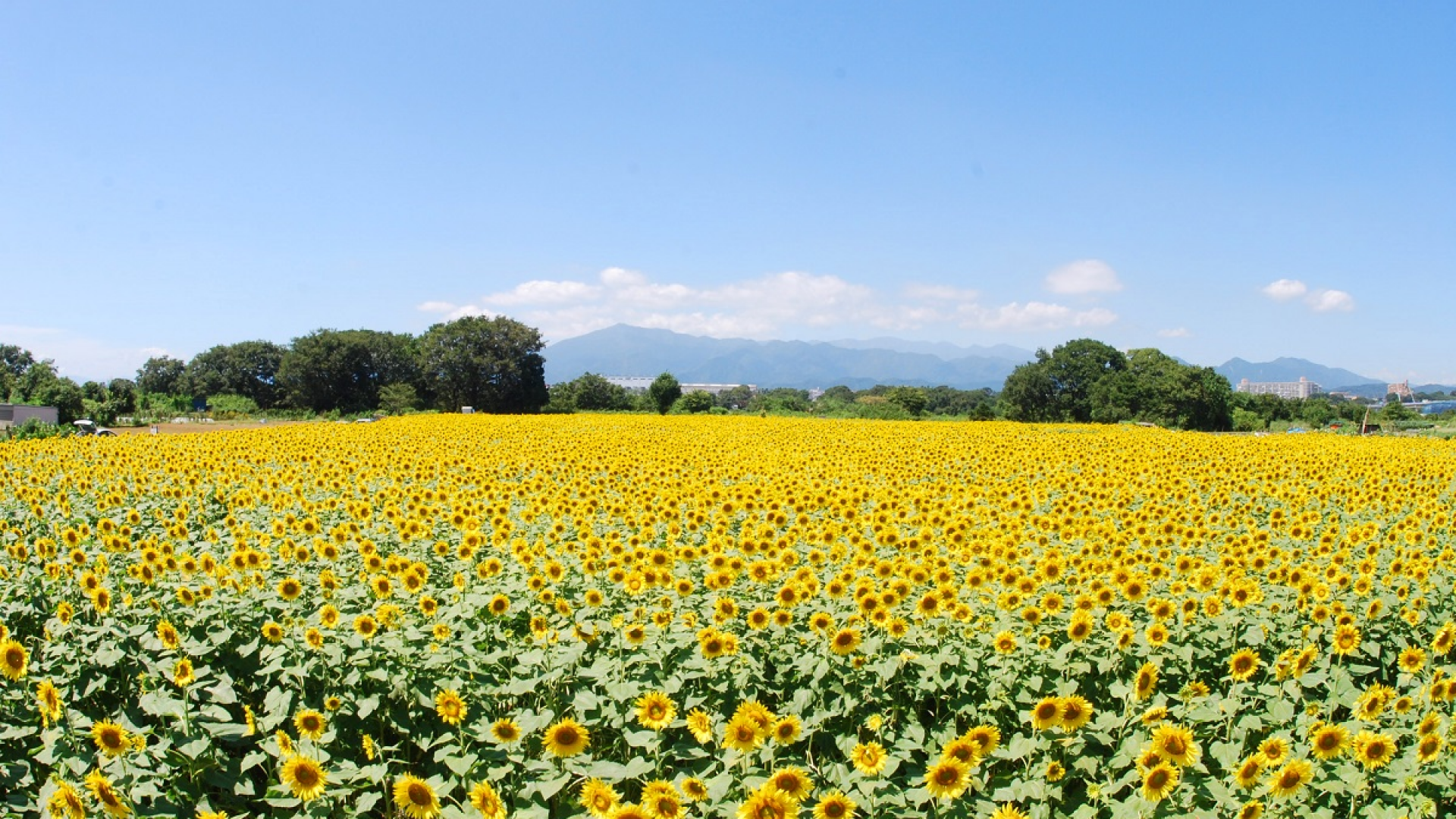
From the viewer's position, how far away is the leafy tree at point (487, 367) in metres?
64.4

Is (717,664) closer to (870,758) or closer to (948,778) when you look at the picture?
(870,758)

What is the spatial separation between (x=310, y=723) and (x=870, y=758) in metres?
2.38

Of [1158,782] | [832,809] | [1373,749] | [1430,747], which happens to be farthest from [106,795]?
[1430,747]

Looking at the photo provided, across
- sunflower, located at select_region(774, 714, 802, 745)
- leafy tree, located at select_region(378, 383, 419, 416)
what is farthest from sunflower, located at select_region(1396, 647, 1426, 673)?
leafy tree, located at select_region(378, 383, 419, 416)

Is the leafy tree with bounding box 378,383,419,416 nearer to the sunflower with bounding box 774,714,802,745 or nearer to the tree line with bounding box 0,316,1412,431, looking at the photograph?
the tree line with bounding box 0,316,1412,431

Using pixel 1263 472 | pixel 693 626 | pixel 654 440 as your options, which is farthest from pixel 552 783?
pixel 654 440

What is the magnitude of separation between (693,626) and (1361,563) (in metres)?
4.77

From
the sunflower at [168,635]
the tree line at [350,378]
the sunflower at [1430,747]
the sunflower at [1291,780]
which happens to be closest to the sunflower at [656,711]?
the sunflower at [1291,780]

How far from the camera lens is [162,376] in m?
95.5

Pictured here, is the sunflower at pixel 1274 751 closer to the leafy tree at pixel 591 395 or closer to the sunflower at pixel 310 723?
the sunflower at pixel 310 723

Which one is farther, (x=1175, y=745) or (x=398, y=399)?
(x=398, y=399)

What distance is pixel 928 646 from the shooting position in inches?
171

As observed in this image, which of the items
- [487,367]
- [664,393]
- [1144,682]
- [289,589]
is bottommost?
[1144,682]

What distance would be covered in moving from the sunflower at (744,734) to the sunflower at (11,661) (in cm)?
330
